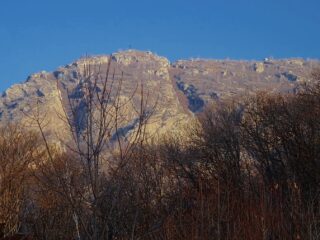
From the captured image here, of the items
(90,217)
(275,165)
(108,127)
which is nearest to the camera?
(108,127)

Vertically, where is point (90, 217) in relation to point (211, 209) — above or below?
below

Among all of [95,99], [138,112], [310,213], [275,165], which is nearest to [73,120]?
[95,99]

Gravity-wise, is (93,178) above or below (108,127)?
below

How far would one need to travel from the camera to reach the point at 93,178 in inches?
224

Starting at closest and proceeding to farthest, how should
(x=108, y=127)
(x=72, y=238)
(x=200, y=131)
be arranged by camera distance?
(x=108, y=127)
(x=72, y=238)
(x=200, y=131)

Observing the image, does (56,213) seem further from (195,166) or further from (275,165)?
(195,166)

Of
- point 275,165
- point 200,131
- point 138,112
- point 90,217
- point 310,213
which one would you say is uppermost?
point 200,131

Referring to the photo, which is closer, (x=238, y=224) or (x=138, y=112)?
(x=138, y=112)

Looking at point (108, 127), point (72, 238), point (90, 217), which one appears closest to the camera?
point (108, 127)

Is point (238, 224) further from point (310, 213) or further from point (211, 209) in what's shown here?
point (310, 213)

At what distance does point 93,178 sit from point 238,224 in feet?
8.02

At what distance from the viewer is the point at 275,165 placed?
31.5 meters

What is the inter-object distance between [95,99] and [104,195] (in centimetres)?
97

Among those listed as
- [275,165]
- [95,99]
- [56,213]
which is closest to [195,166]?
[275,165]
